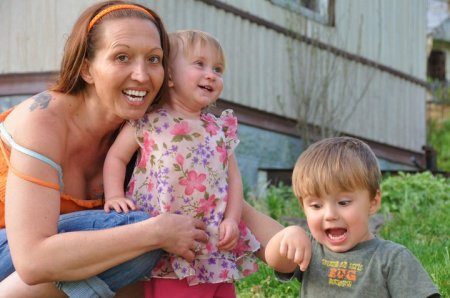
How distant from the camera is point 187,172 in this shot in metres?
3.16

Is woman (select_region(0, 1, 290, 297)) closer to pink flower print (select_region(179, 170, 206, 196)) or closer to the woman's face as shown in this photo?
the woman's face

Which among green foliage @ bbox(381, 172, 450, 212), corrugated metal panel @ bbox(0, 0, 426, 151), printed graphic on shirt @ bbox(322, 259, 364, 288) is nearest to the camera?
printed graphic on shirt @ bbox(322, 259, 364, 288)

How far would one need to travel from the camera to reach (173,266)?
3.10 meters

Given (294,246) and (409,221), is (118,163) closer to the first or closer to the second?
(294,246)

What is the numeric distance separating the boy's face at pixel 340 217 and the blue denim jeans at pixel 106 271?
2.23ft

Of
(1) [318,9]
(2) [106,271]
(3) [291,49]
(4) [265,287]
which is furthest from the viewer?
(1) [318,9]

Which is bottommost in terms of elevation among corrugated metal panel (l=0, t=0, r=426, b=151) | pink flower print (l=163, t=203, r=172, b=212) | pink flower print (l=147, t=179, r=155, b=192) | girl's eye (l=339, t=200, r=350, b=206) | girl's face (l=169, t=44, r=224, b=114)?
pink flower print (l=163, t=203, r=172, b=212)

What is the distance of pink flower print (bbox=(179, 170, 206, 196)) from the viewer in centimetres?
316

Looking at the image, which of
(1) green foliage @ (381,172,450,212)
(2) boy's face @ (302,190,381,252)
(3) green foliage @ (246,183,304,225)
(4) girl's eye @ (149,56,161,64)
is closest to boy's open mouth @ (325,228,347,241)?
(2) boy's face @ (302,190,381,252)

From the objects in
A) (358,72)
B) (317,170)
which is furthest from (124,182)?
(358,72)

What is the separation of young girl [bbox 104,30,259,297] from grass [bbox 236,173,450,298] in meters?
1.02

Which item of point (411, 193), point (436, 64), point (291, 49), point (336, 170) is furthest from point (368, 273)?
point (436, 64)

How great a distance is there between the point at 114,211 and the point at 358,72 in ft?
26.3

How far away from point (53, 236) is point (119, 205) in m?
0.32
